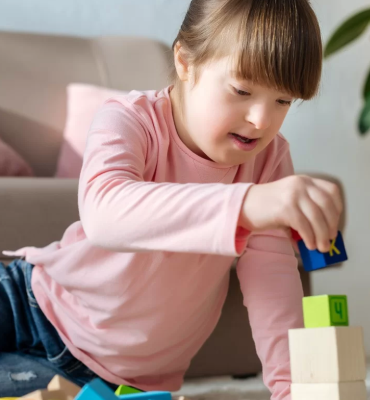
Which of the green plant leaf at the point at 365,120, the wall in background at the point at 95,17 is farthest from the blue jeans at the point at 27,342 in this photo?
the wall in background at the point at 95,17

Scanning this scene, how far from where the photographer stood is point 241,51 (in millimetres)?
754

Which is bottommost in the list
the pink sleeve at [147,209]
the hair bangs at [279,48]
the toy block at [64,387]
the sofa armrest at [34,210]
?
the sofa armrest at [34,210]

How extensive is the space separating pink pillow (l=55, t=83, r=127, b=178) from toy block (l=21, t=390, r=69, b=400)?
92cm

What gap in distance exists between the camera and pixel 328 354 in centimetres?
53

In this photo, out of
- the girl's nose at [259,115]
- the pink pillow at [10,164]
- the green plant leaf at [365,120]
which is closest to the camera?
the girl's nose at [259,115]

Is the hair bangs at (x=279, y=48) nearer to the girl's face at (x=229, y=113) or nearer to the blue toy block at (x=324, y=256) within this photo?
the girl's face at (x=229, y=113)

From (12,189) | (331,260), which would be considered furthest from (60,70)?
(331,260)

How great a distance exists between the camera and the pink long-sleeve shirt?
83 cm

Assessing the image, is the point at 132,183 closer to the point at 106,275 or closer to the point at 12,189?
the point at 106,275

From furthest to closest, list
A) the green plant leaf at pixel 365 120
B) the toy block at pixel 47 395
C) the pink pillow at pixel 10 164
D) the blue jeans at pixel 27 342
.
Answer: the green plant leaf at pixel 365 120, the pink pillow at pixel 10 164, the blue jeans at pixel 27 342, the toy block at pixel 47 395

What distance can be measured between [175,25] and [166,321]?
4.80 feet

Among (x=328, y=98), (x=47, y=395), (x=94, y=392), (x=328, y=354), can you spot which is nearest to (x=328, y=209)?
(x=328, y=354)

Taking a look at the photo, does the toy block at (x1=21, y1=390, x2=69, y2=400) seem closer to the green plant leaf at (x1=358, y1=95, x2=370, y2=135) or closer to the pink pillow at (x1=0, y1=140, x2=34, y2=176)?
the pink pillow at (x1=0, y1=140, x2=34, y2=176)

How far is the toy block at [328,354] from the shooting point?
53cm
